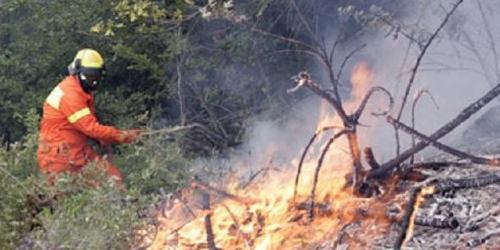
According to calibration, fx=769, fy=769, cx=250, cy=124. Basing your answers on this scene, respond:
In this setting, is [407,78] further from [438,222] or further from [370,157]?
[438,222]

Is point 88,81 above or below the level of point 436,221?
above

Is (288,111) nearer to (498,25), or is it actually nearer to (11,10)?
(498,25)

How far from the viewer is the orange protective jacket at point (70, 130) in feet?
21.7

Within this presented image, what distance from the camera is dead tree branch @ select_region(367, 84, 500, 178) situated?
5.11 m

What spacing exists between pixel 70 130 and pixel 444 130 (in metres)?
3.38

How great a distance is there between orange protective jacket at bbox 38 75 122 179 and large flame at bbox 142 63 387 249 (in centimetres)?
133

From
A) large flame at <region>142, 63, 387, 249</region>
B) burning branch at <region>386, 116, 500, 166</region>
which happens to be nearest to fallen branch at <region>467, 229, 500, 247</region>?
large flame at <region>142, 63, 387, 249</region>

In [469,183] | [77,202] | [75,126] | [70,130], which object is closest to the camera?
[469,183]

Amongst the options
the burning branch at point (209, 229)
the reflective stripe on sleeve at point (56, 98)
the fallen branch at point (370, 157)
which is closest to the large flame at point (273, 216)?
the burning branch at point (209, 229)

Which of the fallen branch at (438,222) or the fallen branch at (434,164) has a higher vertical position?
the fallen branch at (434,164)

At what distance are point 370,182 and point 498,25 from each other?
3.99 m

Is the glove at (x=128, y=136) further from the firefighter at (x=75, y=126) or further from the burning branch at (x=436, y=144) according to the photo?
the burning branch at (x=436, y=144)

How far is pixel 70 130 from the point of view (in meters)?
6.89

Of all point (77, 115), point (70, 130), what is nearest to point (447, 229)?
point (77, 115)
